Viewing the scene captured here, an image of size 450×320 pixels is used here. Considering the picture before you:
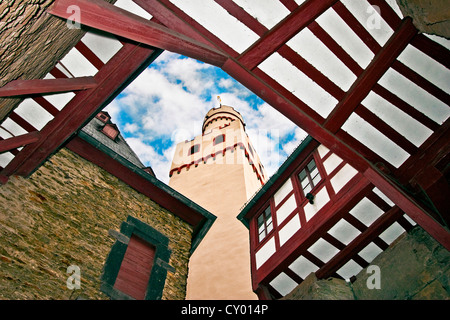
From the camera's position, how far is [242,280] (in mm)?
13125

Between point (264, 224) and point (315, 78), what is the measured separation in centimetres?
456

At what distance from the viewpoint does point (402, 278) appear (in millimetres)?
5781

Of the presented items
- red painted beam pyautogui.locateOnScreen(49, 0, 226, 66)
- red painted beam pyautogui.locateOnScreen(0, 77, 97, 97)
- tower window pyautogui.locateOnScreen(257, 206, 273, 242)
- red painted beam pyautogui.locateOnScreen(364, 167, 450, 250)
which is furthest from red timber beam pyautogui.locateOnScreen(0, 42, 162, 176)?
tower window pyautogui.locateOnScreen(257, 206, 273, 242)

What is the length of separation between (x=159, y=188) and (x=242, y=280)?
712 centimetres

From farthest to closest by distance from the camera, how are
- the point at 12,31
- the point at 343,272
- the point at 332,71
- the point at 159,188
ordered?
1. the point at 159,188
2. the point at 343,272
3. the point at 332,71
4. the point at 12,31

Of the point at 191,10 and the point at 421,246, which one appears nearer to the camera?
the point at 191,10

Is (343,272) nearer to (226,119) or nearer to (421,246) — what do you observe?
(421,246)

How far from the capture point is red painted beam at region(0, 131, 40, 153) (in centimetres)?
469

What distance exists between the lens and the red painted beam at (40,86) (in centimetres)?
337

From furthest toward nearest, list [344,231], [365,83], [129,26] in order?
1. [344,231]
2. [365,83]
3. [129,26]

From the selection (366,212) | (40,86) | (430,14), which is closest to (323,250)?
(366,212)

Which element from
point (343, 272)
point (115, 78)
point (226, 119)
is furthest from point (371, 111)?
point (226, 119)

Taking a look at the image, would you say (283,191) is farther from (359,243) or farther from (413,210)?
(413,210)
